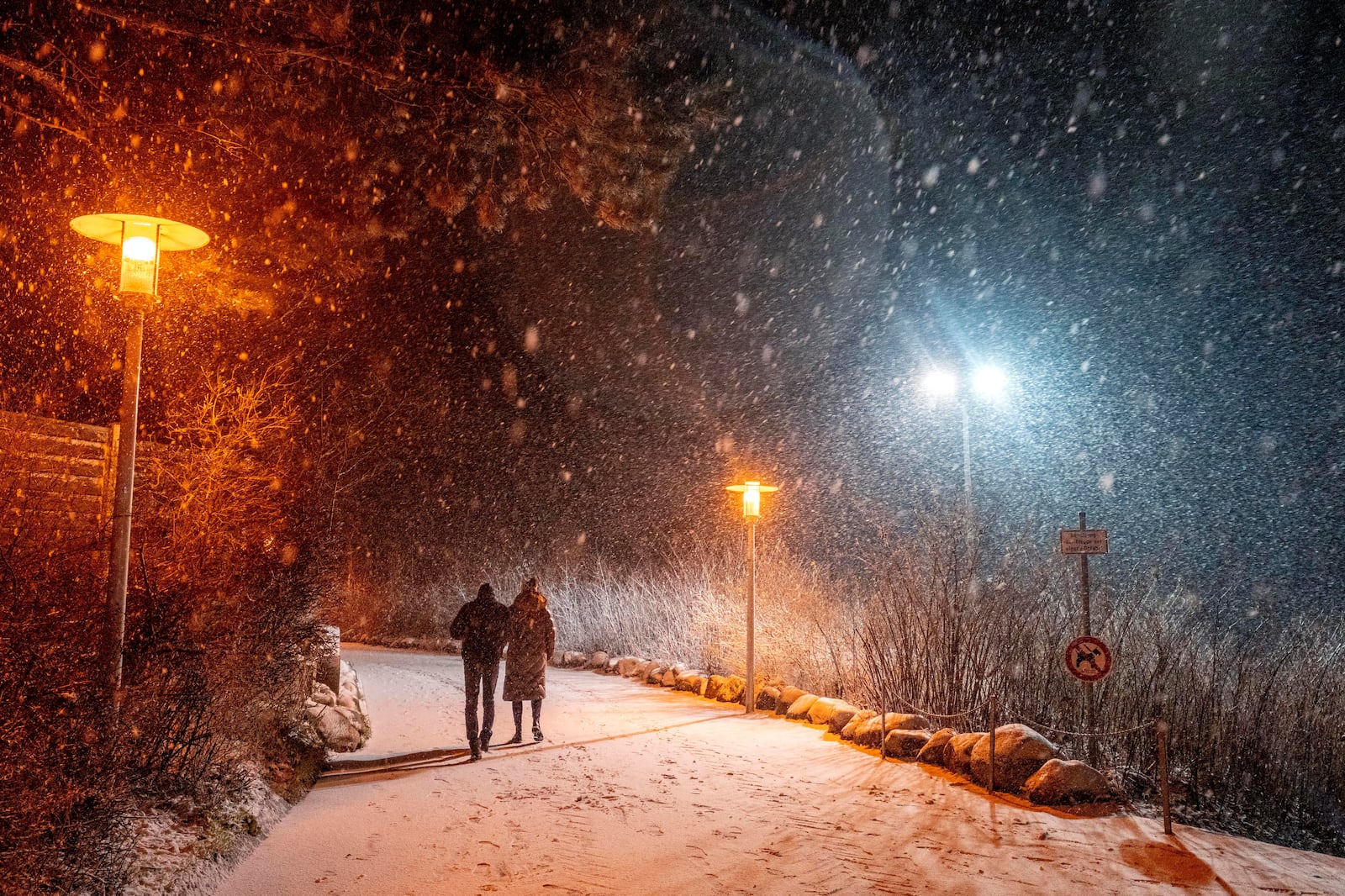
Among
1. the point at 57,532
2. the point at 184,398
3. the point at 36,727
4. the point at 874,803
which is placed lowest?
the point at 874,803

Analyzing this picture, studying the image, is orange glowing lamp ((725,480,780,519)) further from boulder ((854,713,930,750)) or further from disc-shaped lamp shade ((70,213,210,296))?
disc-shaped lamp shade ((70,213,210,296))

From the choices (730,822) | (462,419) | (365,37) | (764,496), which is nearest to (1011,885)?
(730,822)

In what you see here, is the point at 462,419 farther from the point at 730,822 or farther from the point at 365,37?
the point at 730,822

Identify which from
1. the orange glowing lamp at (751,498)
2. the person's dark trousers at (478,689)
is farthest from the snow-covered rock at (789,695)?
→ the person's dark trousers at (478,689)

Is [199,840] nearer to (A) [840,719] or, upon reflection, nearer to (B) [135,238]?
(B) [135,238]

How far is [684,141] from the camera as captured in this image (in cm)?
1045

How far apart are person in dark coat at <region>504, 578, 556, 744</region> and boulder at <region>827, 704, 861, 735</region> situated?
12.6 feet

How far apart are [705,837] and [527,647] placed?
3.82 metres

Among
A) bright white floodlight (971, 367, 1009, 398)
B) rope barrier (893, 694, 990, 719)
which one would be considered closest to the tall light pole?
bright white floodlight (971, 367, 1009, 398)

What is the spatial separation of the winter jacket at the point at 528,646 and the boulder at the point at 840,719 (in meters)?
3.89

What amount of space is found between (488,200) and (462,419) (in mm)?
26177

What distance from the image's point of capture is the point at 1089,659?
8.31 meters

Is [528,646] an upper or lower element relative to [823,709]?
upper

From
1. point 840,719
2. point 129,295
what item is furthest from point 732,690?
point 129,295
